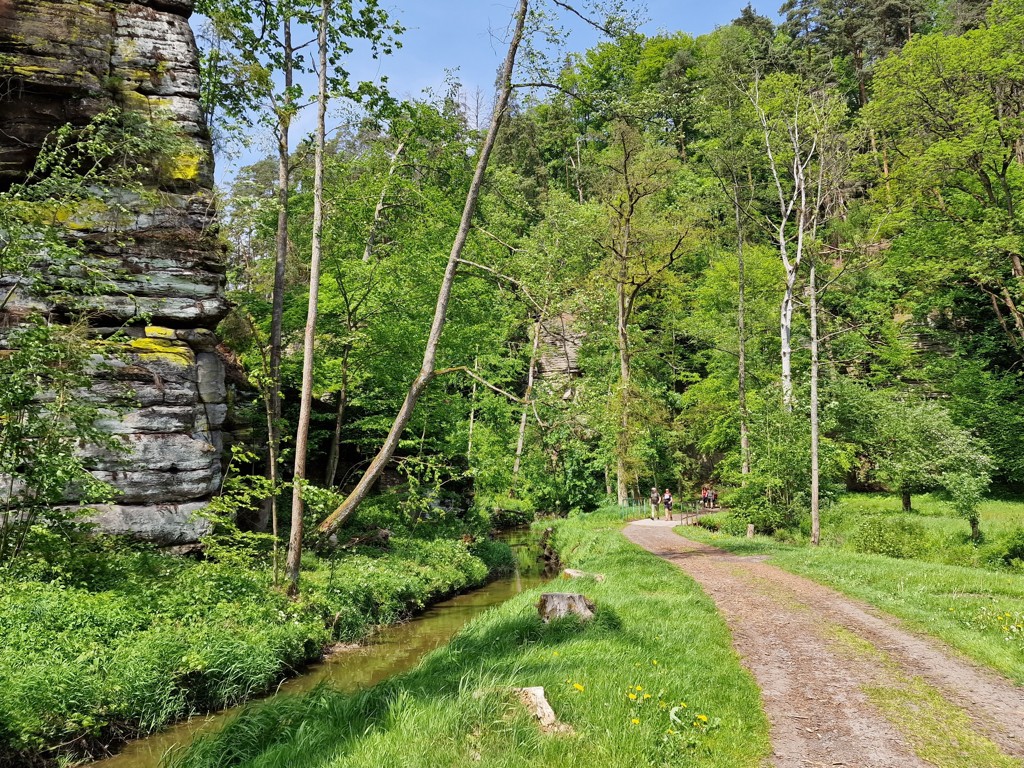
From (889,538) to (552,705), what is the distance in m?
15.4

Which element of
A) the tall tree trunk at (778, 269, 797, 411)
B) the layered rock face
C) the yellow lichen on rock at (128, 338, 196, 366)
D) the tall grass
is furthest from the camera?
the tall tree trunk at (778, 269, 797, 411)

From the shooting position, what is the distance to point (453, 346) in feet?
64.8

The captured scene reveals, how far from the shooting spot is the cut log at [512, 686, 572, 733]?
5023 millimetres

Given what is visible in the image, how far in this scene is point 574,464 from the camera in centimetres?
3406

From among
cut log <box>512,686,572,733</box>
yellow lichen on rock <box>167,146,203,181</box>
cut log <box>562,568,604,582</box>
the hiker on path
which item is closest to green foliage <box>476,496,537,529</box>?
the hiker on path

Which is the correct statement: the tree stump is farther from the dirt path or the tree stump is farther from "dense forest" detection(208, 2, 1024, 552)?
"dense forest" detection(208, 2, 1024, 552)

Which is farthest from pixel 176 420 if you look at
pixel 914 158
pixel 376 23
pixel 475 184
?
pixel 914 158

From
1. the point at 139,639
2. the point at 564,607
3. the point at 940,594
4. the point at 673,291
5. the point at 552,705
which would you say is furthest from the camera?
the point at 673,291

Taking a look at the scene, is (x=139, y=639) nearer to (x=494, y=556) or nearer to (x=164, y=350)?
(x=164, y=350)

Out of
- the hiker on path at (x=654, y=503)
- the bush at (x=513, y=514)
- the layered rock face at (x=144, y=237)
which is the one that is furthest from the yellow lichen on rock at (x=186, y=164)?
the hiker on path at (x=654, y=503)

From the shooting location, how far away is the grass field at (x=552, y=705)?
469 centimetres

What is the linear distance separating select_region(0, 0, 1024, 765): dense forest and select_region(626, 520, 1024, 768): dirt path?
16.5 ft

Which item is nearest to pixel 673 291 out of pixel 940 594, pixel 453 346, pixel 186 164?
pixel 453 346

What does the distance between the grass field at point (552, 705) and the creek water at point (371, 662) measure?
1.29 m
